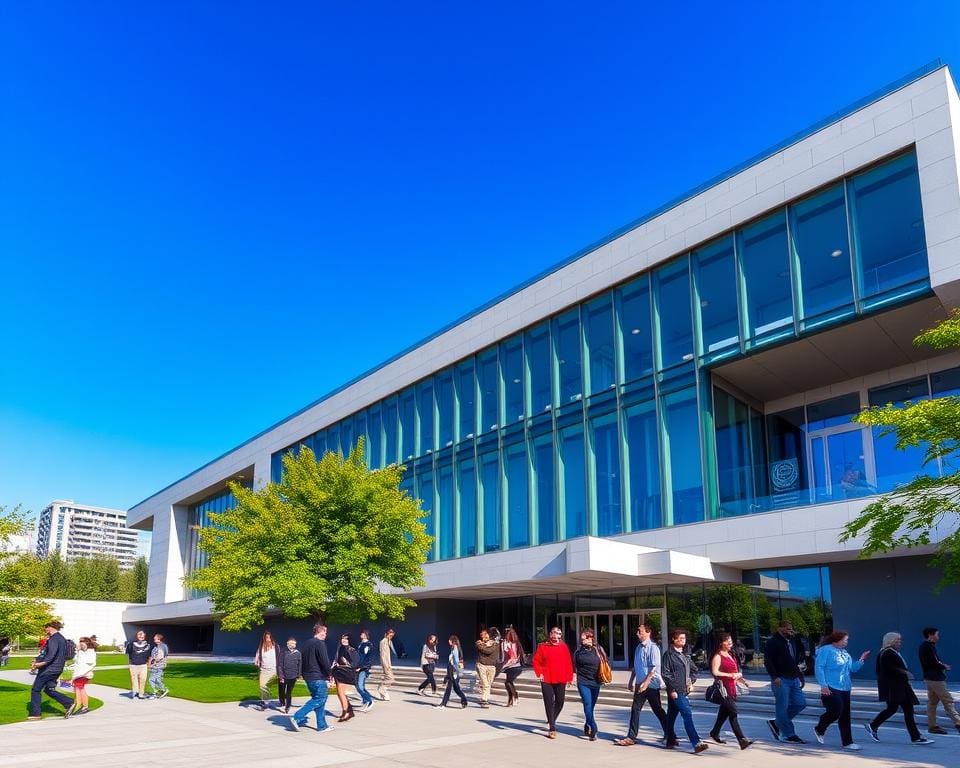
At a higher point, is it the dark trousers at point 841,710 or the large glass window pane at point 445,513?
the large glass window pane at point 445,513

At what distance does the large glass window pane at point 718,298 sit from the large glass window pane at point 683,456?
1.61 meters

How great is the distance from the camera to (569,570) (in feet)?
73.7

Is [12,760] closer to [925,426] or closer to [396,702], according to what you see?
[396,702]

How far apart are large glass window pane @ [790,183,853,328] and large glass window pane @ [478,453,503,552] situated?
12.7 meters

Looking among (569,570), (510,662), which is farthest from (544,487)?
(510,662)

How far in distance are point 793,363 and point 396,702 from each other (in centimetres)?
1342

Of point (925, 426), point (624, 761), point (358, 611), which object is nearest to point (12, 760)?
point (624, 761)

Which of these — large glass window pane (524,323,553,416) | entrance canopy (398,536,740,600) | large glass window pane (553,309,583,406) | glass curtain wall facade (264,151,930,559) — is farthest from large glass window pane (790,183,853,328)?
large glass window pane (524,323,553,416)

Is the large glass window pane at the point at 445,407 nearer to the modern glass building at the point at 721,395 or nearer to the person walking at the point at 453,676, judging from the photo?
the modern glass building at the point at 721,395

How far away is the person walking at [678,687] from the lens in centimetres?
1140

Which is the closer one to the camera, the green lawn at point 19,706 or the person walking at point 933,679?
the person walking at point 933,679

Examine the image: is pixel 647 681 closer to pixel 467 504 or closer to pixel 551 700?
pixel 551 700

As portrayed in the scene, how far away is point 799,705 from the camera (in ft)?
39.7

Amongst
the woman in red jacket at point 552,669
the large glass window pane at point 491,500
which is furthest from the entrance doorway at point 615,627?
the woman in red jacket at point 552,669
